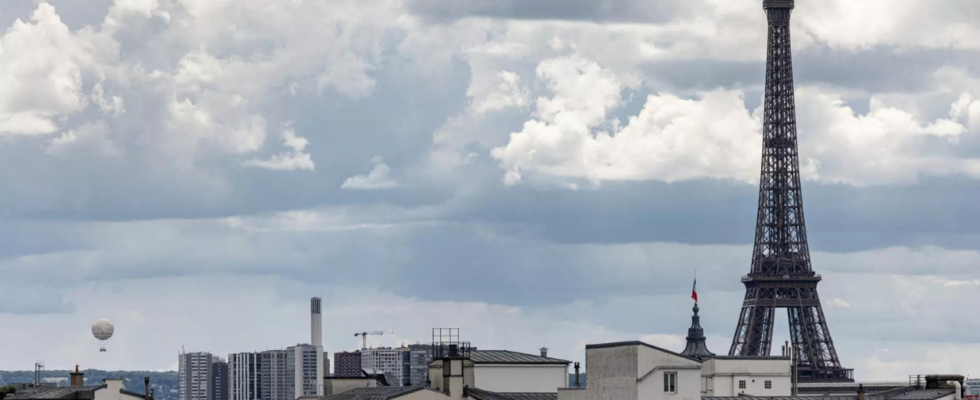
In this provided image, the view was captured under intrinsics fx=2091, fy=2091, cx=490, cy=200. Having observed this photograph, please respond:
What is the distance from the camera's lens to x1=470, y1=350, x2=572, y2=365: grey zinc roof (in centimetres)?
12425

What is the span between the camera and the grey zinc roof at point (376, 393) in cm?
9800

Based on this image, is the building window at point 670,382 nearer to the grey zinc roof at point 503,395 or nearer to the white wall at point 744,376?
the grey zinc roof at point 503,395

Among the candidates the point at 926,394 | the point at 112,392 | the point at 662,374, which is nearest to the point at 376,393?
the point at 112,392

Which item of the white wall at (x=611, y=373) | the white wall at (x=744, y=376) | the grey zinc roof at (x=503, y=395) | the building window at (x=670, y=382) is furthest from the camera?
the white wall at (x=744, y=376)

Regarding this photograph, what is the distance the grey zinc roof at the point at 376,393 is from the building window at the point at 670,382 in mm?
11686

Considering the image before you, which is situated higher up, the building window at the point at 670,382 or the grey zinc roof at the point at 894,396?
the building window at the point at 670,382

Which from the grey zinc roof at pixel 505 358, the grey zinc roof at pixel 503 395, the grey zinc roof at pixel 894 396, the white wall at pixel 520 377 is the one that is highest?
the grey zinc roof at pixel 505 358

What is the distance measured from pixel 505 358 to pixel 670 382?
29556 mm

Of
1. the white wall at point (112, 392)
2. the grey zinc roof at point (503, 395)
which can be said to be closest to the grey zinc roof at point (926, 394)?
the grey zinc roof at point (503, 395)

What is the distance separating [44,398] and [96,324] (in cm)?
10649

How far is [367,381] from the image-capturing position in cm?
12662

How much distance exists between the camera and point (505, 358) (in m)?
127

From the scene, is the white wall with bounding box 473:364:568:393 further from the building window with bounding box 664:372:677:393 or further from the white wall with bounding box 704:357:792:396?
the white wall with bounding box 704:357:792:396

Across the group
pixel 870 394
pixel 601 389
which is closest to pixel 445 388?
pixel 601 389
